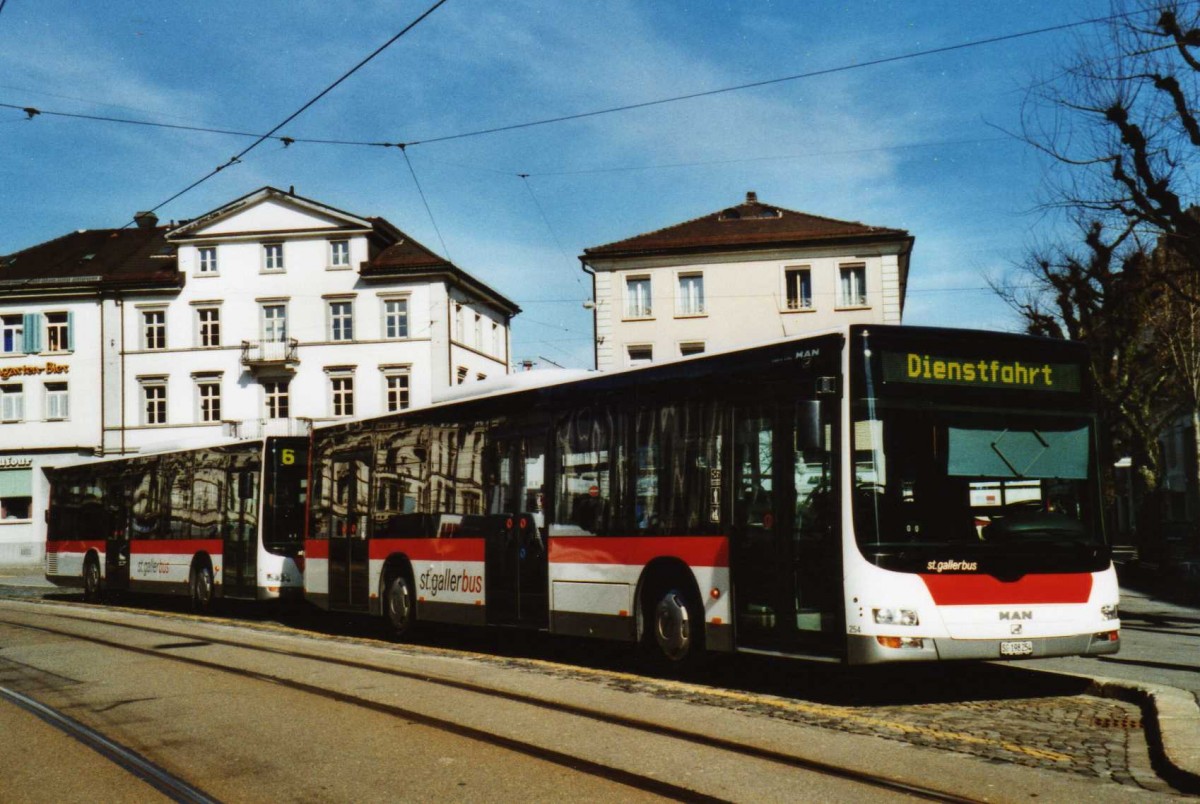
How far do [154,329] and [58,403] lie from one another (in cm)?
521

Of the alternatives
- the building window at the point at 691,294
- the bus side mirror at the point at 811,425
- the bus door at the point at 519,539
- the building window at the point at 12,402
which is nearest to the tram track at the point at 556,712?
the bus door at the point at 519,539

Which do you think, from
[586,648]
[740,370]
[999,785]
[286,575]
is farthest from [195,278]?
[999,785]

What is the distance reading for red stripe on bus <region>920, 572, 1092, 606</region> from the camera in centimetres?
912

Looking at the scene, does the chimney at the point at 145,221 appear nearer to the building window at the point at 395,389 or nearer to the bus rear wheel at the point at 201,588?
the building window at the point at 395,389


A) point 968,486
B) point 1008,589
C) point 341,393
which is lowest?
point 1008,589

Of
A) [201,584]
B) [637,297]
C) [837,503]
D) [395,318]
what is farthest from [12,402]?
[837,503]

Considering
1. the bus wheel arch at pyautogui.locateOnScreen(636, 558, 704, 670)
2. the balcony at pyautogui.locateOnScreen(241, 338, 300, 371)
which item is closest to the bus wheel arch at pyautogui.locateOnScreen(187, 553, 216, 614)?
the bus wheel arch at pyautogui.locateOnScreen(636, 558, 704, 670)

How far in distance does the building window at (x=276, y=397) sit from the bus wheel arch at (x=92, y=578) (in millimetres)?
27978

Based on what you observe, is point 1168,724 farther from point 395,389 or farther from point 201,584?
point 395,389

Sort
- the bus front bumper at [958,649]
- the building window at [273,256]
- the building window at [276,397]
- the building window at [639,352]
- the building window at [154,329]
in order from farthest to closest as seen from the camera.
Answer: the building window at [154,329] → the building window at [273,256] → the building window at [276,397] → the building window at [639,352] → the bus front bumper at [958,649]

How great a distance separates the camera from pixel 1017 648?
9258 mm

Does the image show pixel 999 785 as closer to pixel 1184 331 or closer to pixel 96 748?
pixel 96 748

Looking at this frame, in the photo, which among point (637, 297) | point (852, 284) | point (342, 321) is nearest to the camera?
point (852, 284)

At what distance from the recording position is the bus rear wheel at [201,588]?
21.8 m
